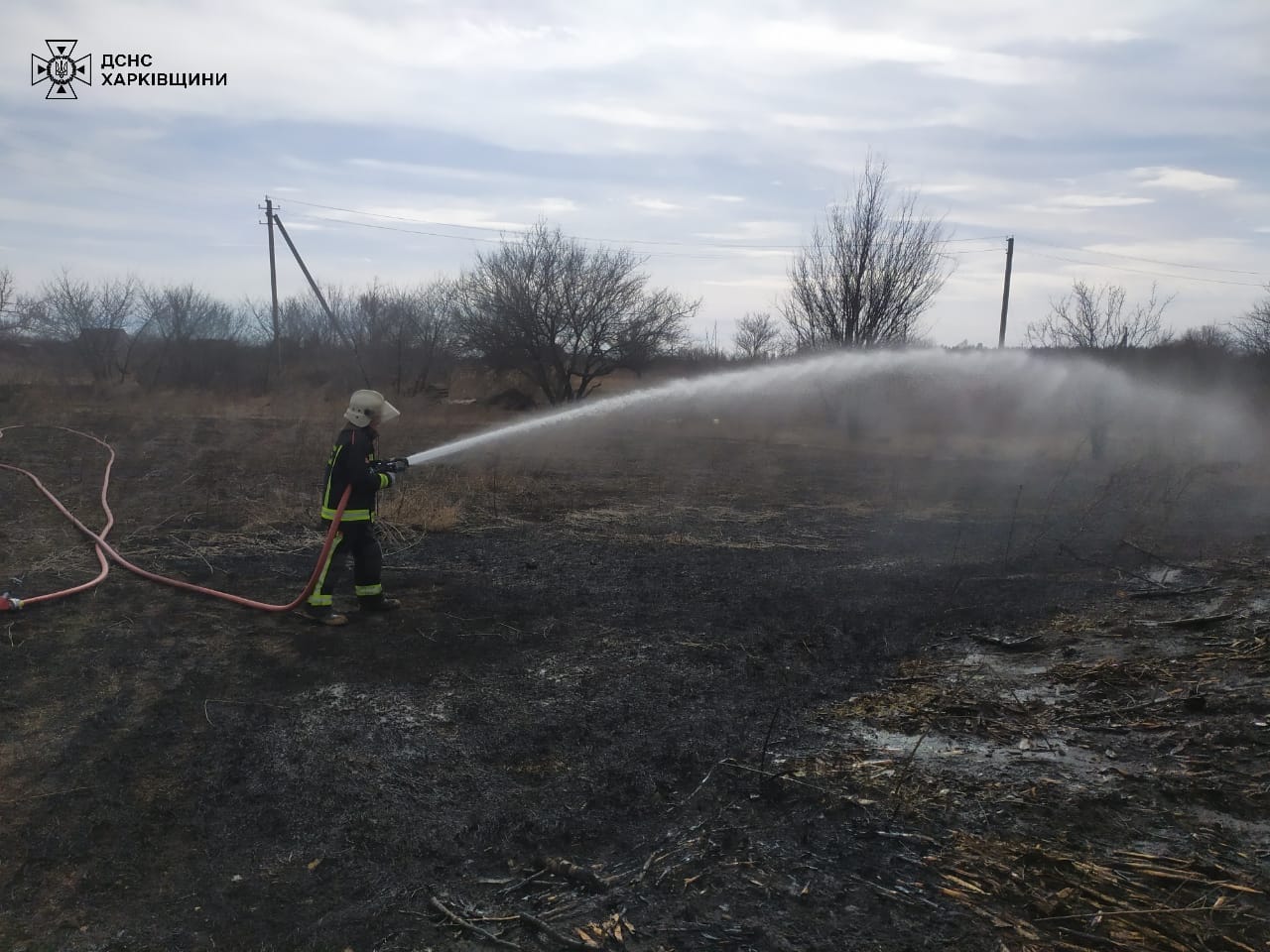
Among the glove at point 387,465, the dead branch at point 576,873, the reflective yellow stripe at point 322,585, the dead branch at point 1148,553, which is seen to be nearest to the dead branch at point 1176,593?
the dead branch at point 1148,553

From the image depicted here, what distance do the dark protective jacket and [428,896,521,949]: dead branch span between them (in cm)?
396

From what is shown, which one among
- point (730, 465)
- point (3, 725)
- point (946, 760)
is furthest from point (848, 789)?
point (730, 465)

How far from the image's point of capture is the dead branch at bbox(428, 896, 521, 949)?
2879mm

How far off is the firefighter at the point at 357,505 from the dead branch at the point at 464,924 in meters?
3.68

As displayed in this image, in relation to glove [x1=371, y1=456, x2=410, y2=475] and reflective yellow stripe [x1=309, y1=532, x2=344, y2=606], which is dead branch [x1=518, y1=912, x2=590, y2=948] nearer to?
reflective yellow stripe [x1=309, y1=532, x2=344, y2=606]

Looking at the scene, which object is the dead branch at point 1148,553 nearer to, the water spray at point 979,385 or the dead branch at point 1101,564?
the dead branch at point 1101,564

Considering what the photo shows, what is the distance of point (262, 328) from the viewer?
34625mm

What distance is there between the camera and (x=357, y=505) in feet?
21.7

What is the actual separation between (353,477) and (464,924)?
4.18 m

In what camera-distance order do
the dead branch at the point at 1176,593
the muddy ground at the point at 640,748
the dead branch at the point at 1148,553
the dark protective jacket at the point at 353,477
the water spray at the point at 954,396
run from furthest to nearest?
1. the water spray at the point at 954,396
2. the dead branch at the point at 1148,553
3. the dead branch at the point at 1176,593
4. the dark protective jacket at the point at 353,477
5. the muddy ground at the point at 640,748

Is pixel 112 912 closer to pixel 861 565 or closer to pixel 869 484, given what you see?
pixel 861 565

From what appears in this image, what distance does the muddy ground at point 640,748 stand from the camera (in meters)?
3.04

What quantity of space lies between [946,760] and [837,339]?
1989 centimetres

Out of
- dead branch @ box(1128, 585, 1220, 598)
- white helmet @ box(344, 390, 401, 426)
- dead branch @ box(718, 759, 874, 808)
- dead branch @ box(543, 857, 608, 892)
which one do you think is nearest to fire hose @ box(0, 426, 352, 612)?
white helmet @ box(344, 390, 401, 426)
